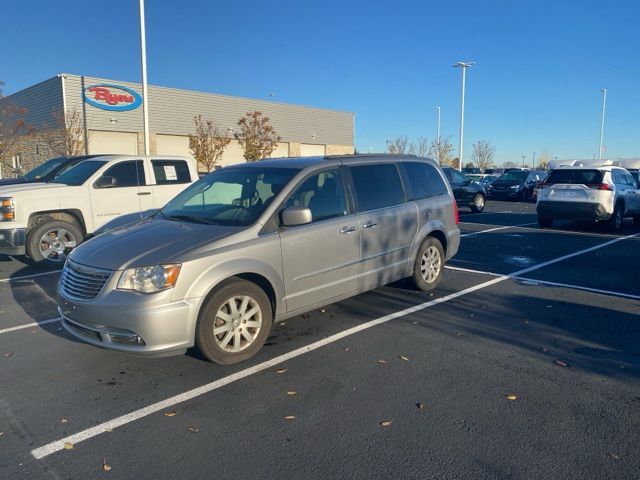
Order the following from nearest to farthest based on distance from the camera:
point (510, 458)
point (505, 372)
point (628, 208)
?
point (510, 458) → point (505, 372) → point (628, 208)

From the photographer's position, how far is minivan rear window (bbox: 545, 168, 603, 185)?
1312 centimetres

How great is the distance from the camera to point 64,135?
2620cm

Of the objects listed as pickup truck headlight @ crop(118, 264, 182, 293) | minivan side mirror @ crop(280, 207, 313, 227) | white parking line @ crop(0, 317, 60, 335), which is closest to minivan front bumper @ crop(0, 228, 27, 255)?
white parking line @ crop(0, 317, 60, 335)

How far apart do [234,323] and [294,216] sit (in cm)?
111

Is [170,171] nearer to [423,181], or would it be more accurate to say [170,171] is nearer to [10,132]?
[423,181]

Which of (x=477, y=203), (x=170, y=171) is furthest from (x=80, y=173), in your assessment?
(x=477, y=203)

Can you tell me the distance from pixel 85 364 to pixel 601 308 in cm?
583

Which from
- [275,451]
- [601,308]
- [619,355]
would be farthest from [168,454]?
[601,308]

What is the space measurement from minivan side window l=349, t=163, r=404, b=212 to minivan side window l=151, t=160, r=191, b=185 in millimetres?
5327

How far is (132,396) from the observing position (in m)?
4.05

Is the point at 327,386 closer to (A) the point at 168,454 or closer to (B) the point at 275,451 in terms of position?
(B) the point at 275,451

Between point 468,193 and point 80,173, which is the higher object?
point 80,173

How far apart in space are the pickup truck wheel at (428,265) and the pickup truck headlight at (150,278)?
3.47 m

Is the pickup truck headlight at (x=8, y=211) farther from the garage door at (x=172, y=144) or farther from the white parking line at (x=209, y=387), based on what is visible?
the garage door at (x=172, y=144)
